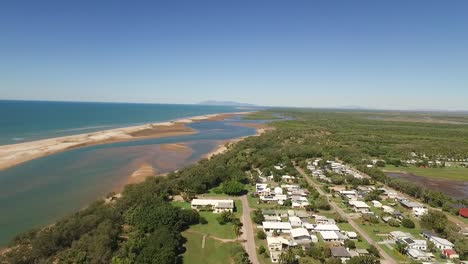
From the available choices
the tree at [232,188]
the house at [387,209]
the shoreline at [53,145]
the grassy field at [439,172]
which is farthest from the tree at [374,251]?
the shoreline at [53,145]

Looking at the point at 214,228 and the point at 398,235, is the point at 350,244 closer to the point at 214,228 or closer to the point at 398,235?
the point at 398,235

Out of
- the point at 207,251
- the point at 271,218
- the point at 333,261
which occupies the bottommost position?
the point at 207,251

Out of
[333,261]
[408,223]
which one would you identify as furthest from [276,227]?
[408,223]

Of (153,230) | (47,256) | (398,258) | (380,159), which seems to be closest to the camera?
(47,256)

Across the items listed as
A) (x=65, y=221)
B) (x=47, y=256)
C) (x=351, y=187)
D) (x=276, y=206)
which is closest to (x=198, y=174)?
(x=276, y=206)

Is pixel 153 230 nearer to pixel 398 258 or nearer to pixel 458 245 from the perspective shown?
pixel 398 258

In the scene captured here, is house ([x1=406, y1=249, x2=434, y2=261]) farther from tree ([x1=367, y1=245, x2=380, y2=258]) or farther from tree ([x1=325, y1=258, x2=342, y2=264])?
tree ([x1=325, y1=258, x2=342, y2=264])

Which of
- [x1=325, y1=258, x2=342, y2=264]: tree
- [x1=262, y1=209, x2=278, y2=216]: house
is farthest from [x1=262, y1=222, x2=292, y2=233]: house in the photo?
[x1=325, y1=258, x2=342, y2=264]: tree
